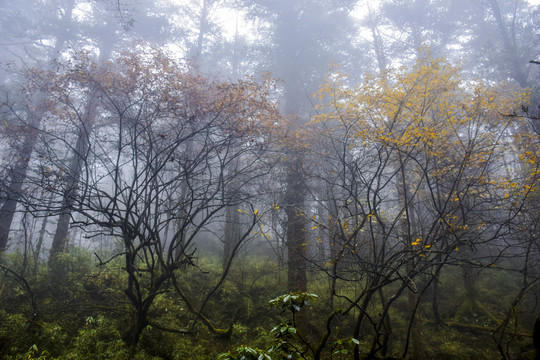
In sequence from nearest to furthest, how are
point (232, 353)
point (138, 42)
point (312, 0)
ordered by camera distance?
point (232, 353) < point (138, 42) < point (312, 0)

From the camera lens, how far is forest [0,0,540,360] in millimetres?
5242

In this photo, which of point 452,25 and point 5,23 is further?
point 452,25

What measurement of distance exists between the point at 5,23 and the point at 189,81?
15205 mm

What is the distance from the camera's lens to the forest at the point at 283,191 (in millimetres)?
5242

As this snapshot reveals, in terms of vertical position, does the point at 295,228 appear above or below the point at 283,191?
below

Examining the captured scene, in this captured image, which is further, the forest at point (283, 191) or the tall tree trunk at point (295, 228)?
the tall tree trunk at point (295, 228)

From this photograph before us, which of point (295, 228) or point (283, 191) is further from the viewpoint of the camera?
point (283, 191)

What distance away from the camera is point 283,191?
418 inches

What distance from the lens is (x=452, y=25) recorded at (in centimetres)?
1794

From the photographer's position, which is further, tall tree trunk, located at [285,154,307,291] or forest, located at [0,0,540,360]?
tall tree trunk, located at [285,154,307,291]

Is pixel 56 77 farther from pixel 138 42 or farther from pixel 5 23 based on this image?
pixel 5 23

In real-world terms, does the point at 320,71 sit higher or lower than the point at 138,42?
higher

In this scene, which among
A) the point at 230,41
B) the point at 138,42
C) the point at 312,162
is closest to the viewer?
the point at 312,162

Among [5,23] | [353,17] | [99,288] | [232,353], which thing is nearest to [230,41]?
[353,17]
